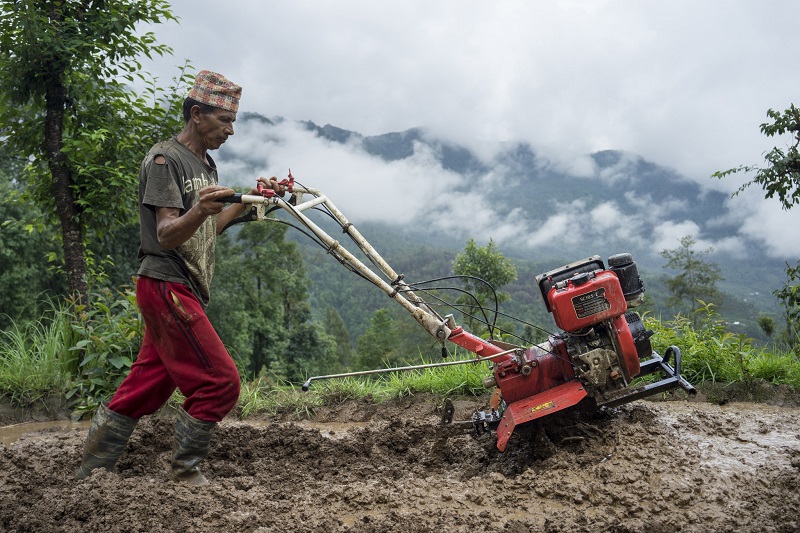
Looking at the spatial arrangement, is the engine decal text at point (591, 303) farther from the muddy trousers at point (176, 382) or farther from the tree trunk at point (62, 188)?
the tree trunk at point (62, 188)

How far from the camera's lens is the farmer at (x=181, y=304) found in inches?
131

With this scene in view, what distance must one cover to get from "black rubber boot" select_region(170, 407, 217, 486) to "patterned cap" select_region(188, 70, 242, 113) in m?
1.54

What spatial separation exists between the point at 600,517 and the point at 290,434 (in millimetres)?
2241

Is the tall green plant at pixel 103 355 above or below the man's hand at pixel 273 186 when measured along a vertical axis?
below

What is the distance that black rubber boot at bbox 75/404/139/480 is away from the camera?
3.53 metres

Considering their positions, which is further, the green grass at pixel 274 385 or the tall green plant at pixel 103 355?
the tall green plant at pixel 103 355

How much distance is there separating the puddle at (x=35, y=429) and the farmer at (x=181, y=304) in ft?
7.59

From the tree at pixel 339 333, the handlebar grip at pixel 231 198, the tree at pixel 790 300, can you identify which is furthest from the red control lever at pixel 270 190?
the tree at pixel 339 333

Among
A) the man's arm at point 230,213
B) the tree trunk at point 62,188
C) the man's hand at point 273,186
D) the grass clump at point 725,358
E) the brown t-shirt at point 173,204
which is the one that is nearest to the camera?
the brown t-shirt at point 173,204

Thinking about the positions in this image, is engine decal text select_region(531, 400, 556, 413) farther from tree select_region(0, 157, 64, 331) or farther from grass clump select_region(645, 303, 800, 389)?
tree select_region(0, 157, 64, 331)

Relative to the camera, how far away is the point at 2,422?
5.98 m

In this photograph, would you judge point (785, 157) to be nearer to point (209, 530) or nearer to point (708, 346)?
point (708, 346)

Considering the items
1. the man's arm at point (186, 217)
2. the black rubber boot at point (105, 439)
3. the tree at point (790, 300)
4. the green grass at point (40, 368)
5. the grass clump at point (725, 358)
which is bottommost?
the tree at point (790, 300)

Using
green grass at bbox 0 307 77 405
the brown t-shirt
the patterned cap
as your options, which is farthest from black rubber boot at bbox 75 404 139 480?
green grass at bbox 0 307 77 405
